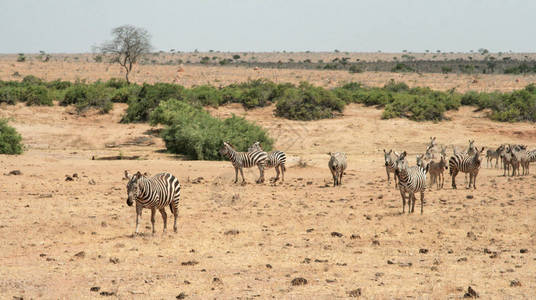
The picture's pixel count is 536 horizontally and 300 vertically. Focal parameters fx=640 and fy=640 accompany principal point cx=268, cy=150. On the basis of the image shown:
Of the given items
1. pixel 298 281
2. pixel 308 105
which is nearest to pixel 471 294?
pixel 298 281

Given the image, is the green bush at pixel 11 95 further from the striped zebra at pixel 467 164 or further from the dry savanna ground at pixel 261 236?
the striped zebra at pixel 467 164

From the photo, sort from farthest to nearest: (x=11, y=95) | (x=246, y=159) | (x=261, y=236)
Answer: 1. (x=11, y=95)
2. (x=246, y=159)
3. (x=261, y=236)

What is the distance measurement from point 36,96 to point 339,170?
2559 cm

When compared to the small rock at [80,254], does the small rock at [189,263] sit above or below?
above

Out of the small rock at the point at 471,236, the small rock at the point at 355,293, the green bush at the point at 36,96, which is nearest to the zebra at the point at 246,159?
the small rock at the point at 471,236

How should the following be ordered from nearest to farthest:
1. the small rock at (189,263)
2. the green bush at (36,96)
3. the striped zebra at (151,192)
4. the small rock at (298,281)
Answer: the small rock at (298,281) → the small rock at (189,263) → the striped zebra at (151,192) → the green bush at (36,96)

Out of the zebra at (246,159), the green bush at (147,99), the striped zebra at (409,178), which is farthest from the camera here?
the green bush at (147,99)

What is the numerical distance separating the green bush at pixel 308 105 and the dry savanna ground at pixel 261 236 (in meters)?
12.2

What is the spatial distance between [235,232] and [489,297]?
6478mm

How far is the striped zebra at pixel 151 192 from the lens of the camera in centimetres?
1313

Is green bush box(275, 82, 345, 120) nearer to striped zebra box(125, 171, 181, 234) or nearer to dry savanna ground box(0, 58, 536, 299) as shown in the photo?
dry savanna ground box(0, 58, 536, 299)

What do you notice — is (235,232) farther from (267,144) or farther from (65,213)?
(267,144)

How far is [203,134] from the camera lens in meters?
29.5

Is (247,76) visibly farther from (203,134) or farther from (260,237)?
(260,237)
